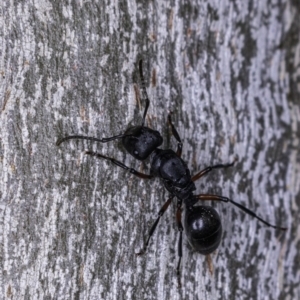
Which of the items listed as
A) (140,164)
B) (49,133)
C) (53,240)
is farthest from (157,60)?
(53,240)

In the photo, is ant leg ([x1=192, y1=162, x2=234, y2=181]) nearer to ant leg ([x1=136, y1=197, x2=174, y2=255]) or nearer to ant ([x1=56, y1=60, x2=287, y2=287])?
ant ([x1=56, y1=60, x2=287, y2=287])

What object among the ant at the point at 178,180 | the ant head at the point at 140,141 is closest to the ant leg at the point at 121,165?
the ant at the point at 178,180

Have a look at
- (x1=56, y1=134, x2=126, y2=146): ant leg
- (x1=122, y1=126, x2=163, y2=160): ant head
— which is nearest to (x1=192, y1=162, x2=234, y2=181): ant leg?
(x1=122, y1=126, x2=163, y2=160): ant head

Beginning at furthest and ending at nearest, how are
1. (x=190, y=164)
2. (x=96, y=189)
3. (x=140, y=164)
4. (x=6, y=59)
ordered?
(x=190, y=164) < (x=140, y=164) < (x=96, y=189) < (x=6, y=59)

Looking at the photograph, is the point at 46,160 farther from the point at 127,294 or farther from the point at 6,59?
the point at 127,294

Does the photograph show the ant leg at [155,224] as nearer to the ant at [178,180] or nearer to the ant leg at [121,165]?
the ant at [178,180]

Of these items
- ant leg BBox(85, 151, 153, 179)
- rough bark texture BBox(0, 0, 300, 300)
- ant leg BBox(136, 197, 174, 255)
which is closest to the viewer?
rough bark texture BBox(0, 0, 300, 300)

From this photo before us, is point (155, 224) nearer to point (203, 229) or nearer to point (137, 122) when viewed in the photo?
point (203, 229)
